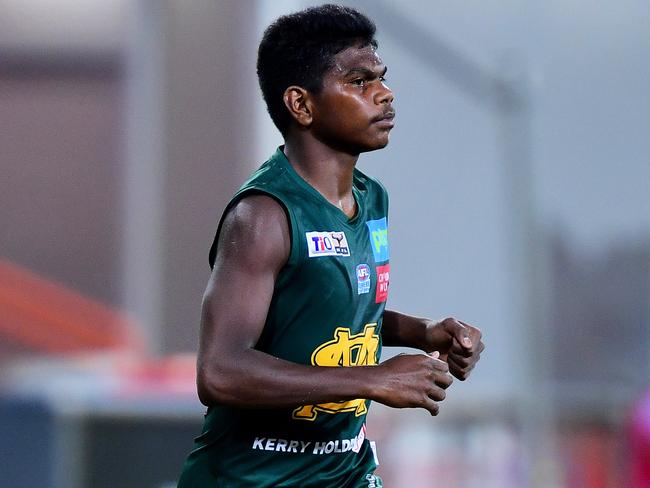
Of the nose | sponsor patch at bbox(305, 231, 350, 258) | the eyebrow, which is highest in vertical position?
the eyebrow

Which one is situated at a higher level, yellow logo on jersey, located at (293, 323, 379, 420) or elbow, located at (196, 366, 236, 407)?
yellow logo on jersey, located at (293, 323, 379, 420)

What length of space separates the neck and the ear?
2.2 inches

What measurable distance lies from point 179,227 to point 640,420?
453 centimetres

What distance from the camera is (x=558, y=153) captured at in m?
9.79

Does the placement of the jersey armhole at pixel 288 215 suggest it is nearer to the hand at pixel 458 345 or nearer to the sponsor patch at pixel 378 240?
the sponsor patch at pixel 378 240

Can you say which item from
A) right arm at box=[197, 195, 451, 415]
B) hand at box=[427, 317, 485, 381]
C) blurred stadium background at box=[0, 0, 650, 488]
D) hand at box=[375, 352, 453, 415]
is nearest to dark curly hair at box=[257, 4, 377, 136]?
right arm at box=[197, 195, 451, 415]

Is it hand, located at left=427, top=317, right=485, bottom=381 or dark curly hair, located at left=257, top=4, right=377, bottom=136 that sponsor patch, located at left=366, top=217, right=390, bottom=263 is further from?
dark curly hair, located at left=257, top=4, right=377, bottom=136

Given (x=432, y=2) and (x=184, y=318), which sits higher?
(x=432, y=2)

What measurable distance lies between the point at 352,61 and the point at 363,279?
1.89 ft

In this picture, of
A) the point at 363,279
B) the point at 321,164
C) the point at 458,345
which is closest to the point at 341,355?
the point at 363,279

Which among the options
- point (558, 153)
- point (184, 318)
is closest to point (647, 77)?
point (558, 153)

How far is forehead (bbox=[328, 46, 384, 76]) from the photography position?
3.19 m

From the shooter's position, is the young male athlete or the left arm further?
the left arm

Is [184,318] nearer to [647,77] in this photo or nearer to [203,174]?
[203,174]
